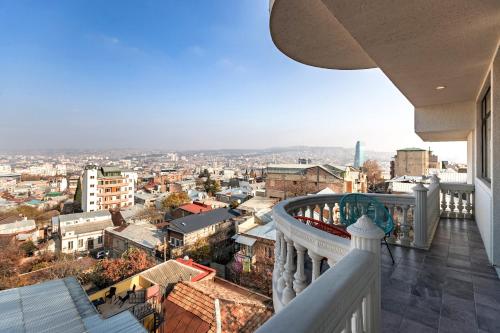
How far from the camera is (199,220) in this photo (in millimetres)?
19750

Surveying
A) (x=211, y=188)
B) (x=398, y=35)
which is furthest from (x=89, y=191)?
(x=398, y=35)

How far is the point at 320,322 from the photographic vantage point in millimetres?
734

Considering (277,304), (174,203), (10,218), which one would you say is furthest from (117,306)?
(10,218)

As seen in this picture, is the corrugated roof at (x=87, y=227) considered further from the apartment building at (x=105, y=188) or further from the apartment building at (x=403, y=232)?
the apartment building at (x=403, y=232)

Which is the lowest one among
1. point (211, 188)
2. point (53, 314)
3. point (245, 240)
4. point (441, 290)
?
point (245, 240)

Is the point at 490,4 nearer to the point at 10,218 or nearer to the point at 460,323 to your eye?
the point at 460,323

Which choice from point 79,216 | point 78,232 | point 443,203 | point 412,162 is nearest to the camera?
point 443,203

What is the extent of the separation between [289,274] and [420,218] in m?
2.76

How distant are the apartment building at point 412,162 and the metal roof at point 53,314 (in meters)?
41.5

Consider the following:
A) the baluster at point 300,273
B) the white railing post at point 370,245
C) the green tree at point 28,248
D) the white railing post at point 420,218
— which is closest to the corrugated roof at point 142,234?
the green tree at point 28,248

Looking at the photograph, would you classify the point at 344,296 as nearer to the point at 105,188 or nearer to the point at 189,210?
the point at 189,210

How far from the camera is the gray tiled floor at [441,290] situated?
1.98m

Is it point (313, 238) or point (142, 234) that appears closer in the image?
point (313, 238)

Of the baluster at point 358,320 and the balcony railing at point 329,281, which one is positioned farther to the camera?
the baluster at point 358,320
